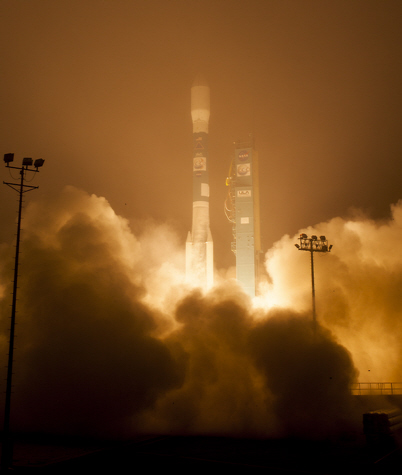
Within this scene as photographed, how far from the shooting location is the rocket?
58375 millimetres

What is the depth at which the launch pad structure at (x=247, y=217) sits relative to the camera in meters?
60.3

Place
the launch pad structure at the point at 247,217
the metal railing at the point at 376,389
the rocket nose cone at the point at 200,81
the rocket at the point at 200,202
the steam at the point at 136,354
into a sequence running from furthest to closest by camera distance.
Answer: the rocket nose cone at the point at 200,81, the launch pad structure at the point at 247,217, the rocket at the point at 200,202, the metal railing at the point at 376,389, the steam at the point at 136,354

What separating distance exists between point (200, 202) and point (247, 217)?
622 centimetres

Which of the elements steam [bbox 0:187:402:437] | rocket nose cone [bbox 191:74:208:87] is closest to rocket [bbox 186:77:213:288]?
rocket nose cone [bbox 191:74:208:87]

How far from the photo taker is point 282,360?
27.2 m

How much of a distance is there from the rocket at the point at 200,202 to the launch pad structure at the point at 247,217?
4150 mm

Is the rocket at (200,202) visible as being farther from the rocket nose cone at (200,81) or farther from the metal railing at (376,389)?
the metal railing at (376,389)

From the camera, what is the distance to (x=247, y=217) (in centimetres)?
6162

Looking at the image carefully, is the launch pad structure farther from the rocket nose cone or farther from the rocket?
the rocket nose cone

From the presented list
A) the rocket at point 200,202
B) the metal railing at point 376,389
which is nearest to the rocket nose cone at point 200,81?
the rocket at point 200,202

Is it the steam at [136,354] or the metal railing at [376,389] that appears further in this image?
the metal railing at [376,389]

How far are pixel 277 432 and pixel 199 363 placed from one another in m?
5.50

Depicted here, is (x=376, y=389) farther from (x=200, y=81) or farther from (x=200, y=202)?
(x=200, y=81)

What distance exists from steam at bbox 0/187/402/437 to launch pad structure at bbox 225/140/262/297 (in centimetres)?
2897
